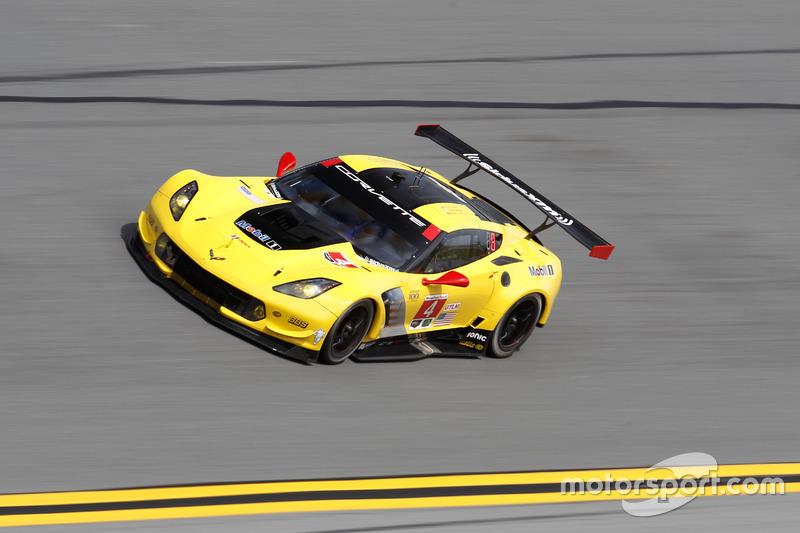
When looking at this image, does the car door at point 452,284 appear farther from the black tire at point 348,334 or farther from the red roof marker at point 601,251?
the red roof marker at point 601,251

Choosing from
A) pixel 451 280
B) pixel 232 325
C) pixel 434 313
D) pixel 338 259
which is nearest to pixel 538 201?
pixel 451 280

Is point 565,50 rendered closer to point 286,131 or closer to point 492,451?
point 286,131

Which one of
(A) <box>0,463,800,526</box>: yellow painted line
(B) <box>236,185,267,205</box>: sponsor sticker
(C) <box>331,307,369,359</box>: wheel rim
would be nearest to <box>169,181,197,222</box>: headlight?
(B) <box>236,185,267,205</box>: sponsor sticker

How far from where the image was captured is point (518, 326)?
8.13 m

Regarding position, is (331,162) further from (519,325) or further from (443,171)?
(443,171)

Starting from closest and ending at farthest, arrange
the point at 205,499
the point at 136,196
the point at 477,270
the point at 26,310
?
the point at 205,499
the point at 26,310
the point at 477,270
the point at 136,196

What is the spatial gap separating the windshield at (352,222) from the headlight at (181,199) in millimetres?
737

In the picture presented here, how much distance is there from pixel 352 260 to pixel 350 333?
0.54m

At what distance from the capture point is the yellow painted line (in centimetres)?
529

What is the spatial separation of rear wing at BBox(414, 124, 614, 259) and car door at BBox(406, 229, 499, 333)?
1.82 feet

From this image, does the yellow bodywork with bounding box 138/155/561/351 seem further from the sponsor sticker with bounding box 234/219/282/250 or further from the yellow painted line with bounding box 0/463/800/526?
the yellow painted line with bounding box 0/463/800/526

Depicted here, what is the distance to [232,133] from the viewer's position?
11.0 meters

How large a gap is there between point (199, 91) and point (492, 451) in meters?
7.10

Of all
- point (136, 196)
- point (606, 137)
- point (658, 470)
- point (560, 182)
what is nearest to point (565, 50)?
point (606, 137)
